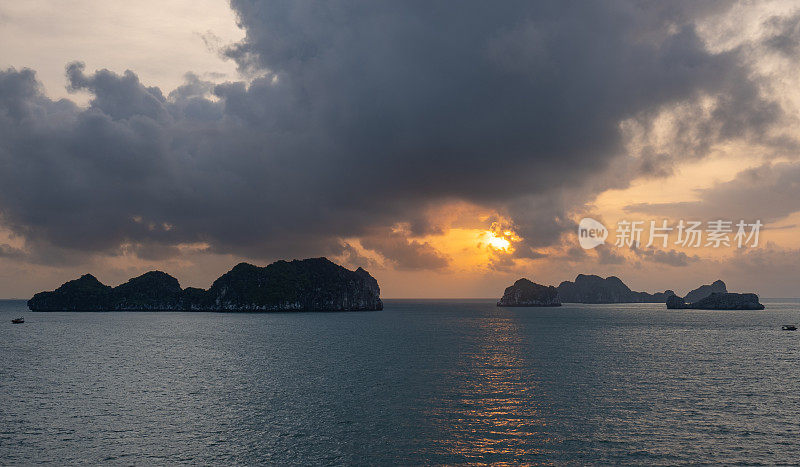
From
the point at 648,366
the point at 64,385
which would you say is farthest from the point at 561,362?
the point at 64,385

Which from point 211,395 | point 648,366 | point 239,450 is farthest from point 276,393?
point 648,366

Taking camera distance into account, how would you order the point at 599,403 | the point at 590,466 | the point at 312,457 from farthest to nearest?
the point at 599,403
the point at 312,457
the point at 590,466

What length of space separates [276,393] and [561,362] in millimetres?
54131

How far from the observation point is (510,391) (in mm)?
63469

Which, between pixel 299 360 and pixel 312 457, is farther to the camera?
pixel 299 360

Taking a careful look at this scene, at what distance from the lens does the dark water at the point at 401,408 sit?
39469mm

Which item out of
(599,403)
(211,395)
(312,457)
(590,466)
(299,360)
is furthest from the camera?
(299,360)

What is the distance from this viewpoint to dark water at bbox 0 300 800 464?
3947cm

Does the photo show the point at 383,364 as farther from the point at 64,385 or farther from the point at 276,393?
the point at 64,385

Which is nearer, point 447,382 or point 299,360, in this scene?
point 447,382

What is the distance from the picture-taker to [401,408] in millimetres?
54125

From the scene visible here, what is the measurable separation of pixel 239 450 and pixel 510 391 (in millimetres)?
36544

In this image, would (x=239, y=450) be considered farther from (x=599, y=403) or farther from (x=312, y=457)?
(x=599, y=403)

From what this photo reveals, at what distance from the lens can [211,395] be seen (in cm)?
6175
